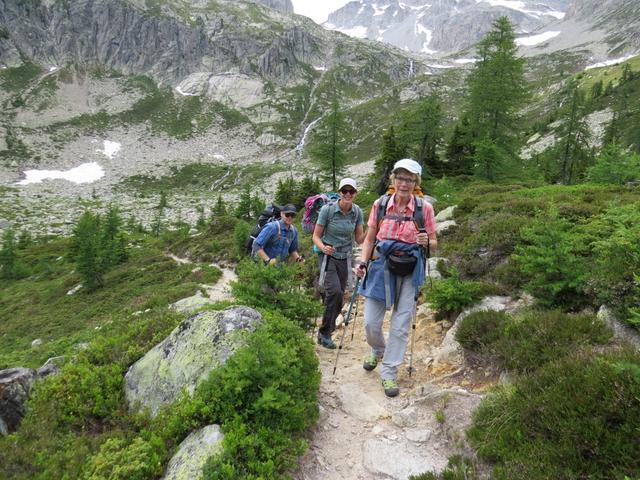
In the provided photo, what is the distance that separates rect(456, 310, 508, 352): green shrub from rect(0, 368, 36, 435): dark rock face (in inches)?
256

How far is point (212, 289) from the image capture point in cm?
1914

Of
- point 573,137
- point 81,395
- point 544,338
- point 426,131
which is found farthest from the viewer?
point 573,137

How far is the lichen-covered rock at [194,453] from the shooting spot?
11.3 feet

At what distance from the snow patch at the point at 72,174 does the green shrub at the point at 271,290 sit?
4164 inches

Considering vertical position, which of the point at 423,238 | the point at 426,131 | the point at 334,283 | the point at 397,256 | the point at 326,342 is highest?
the point at 426,131

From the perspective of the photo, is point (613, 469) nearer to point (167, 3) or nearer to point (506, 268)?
point (506, 268)

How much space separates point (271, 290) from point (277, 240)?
56.1 inches

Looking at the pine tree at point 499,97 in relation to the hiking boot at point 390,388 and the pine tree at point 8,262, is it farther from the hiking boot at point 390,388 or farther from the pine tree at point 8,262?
the pine tree at point 8,262

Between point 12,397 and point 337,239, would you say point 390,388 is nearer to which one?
point 337,239

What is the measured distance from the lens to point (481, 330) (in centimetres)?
562

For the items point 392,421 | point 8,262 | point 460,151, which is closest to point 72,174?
point 8,262

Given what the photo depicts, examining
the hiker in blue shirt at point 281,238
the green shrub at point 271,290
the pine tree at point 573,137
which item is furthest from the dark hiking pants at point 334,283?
the pine tree at point 573,137

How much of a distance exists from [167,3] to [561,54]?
19247 cm

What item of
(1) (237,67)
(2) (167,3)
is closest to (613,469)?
(1) (237,67)
